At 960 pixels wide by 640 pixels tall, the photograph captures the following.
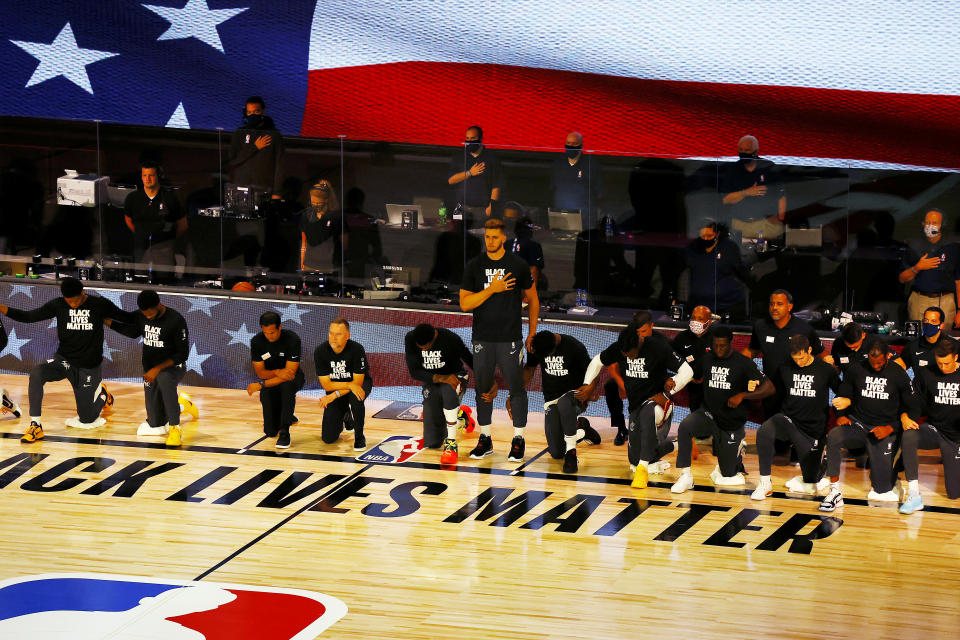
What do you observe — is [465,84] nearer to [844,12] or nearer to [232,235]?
[232,235]

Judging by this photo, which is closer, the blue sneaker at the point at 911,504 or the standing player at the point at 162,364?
the blue sneaker at the point at 911,504

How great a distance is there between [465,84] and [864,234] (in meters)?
5.50

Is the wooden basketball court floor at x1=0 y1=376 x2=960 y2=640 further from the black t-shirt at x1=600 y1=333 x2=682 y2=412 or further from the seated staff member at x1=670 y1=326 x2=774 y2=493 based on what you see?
the black t-shirt at x1=600 y1=333 x2=682 y2=412


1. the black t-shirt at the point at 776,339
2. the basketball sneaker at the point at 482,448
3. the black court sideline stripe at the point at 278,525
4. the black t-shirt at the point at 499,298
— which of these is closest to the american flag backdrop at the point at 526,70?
the black t-shirt at the point at 776,339

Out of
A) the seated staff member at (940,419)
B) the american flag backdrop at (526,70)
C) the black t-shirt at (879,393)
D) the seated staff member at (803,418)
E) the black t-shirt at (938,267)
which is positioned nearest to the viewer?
the seated staff member at (940,419)

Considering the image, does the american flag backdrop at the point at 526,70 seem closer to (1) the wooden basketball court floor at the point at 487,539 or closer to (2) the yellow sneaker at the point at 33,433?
(1) the wooden basketball court floor at the point at 487,539

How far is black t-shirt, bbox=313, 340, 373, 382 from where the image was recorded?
38.2 ft

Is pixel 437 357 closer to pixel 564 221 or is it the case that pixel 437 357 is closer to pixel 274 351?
pixel 274 351

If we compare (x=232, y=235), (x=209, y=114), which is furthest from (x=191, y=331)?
(x=209, y=114)

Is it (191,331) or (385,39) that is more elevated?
(385,39)

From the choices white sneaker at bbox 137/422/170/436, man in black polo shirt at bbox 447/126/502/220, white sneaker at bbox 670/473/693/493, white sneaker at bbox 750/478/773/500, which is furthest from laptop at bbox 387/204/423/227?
white sneaker at bbox 750/478/773/500

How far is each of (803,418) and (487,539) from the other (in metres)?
3.06

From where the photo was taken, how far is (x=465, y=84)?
15516 mm

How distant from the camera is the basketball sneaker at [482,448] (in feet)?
37.1
